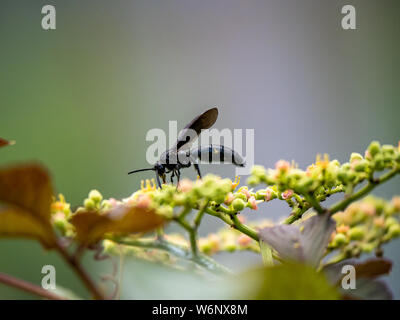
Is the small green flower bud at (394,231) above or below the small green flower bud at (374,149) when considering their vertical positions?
below

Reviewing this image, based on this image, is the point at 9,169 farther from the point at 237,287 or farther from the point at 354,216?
the point at 354,216

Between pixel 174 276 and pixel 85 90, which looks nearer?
pixel 174 276

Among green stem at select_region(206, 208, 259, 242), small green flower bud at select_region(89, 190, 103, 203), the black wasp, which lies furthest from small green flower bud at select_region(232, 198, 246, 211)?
the black wasp

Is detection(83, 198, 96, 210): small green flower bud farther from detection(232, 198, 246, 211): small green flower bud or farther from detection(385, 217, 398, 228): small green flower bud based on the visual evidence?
detection(385, 217, 398, 228): small green flower bud

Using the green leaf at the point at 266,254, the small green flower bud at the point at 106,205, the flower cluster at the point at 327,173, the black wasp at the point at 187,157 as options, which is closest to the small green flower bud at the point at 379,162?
the flower cluster at the point at 327,173

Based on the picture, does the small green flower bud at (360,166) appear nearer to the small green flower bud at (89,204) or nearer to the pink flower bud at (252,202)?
the pink flower bud at (252,202)

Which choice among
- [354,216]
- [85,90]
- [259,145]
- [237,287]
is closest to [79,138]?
[85,90]
